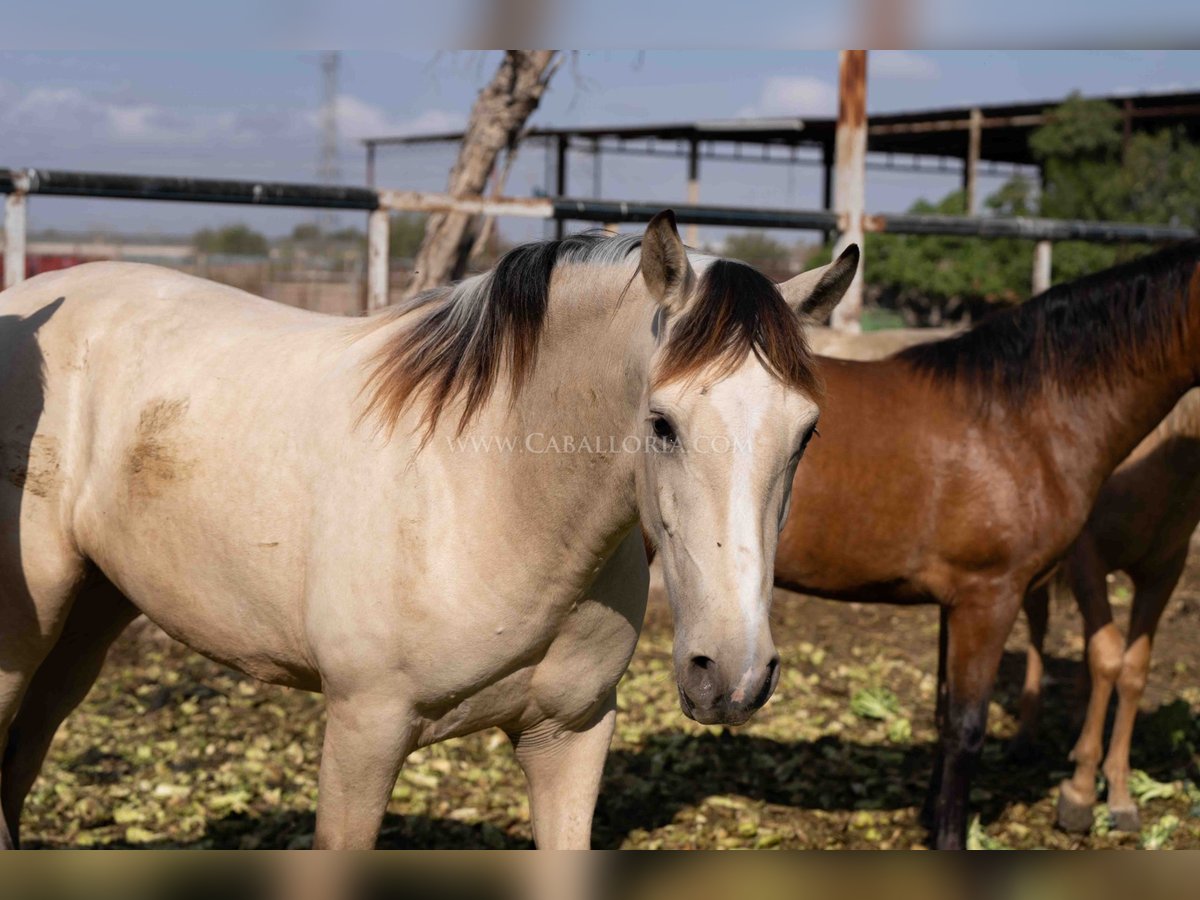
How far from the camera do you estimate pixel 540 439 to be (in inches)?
88.7

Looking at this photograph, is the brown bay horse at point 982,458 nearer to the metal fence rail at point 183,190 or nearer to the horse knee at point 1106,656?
the horse knee at point 1106,656

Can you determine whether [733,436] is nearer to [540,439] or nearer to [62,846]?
[540,439]

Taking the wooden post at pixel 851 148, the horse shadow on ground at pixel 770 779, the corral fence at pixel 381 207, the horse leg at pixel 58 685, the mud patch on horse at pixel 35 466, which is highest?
the wooden post at pixel 851 148

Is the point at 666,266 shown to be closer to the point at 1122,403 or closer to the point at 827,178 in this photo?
the point at 1122,403

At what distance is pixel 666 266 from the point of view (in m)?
1.95

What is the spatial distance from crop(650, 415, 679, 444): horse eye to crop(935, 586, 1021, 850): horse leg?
2.46 m

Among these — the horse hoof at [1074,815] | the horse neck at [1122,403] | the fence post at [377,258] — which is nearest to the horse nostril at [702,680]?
the horse neck at [1122,403]

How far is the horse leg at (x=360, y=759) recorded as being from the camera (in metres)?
2.30

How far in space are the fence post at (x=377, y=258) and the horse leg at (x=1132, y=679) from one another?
3.86 meters

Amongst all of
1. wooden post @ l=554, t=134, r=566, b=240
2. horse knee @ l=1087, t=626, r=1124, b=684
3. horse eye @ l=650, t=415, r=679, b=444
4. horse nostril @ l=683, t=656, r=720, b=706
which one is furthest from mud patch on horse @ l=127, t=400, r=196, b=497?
wooden post @ l=554, t=134, r=566, b=240

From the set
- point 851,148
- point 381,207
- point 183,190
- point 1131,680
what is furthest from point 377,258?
point 1131,680

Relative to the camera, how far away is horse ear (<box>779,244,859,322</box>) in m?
2.10

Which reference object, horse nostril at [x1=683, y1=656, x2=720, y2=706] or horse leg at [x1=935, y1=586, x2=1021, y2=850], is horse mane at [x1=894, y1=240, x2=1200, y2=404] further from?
horse nostril at [x1=683, y1=656, x2=720, y2=706]

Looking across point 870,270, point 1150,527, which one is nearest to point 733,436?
point 1150,527
